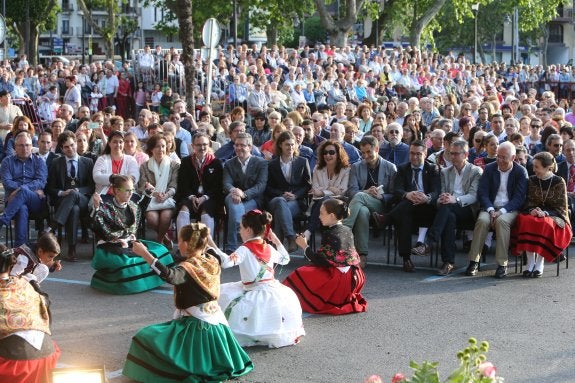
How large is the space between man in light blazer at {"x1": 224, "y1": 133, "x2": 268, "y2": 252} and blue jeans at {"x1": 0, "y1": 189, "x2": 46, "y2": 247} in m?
2.42

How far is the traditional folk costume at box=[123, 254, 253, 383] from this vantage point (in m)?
7.86

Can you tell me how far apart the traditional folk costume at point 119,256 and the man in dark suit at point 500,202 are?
3.52 m

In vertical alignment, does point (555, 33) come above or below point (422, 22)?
above

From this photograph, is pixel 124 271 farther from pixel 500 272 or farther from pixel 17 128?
pixel 17 128

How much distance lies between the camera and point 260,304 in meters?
8.97

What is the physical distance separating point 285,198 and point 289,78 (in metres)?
15.1

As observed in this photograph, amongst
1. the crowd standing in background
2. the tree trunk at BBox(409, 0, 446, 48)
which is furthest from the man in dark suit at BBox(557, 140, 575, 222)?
the tree trunk at BBox(409, 0, 446, 48)

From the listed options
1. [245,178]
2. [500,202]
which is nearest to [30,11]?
[245,178]

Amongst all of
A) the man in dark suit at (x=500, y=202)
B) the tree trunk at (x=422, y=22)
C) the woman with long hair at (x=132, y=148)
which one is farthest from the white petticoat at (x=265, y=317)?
the tree trunk at (x=422, y=22)

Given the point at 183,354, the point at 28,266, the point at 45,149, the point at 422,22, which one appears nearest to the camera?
the point at 28,266

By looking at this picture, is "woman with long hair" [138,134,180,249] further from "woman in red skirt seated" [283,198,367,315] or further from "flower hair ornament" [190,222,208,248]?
"flower hair ornament" [190,222,208,248]

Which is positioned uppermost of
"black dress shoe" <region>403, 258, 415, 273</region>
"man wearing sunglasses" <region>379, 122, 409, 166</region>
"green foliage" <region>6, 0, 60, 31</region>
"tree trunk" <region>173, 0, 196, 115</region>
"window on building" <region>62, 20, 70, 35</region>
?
"window on building" <region>62, 20, 70, 35</region>

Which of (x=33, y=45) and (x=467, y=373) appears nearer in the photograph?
(x=467, y=373)

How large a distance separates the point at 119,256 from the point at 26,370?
4.29 meters
